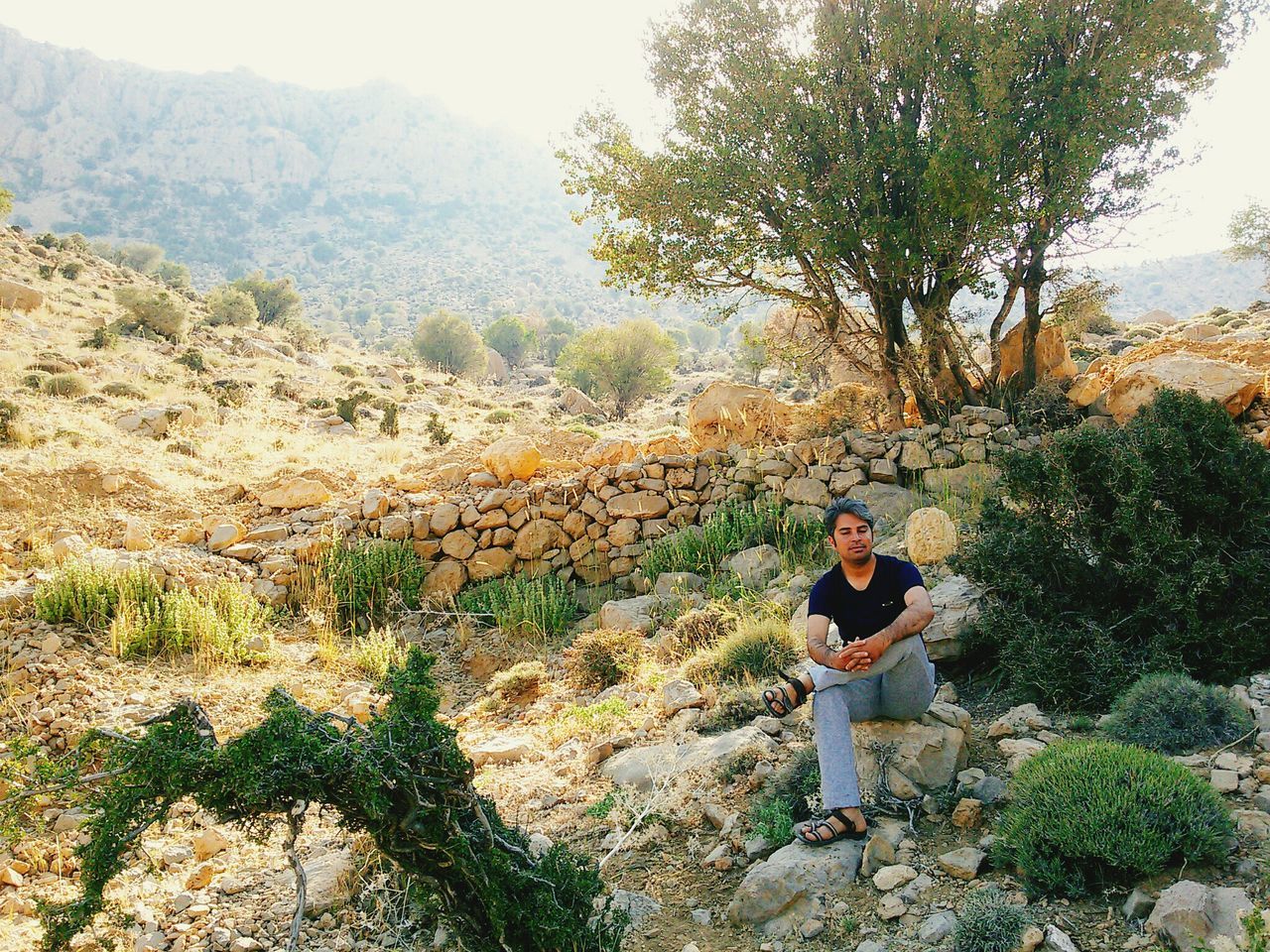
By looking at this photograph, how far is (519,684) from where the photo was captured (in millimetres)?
6605

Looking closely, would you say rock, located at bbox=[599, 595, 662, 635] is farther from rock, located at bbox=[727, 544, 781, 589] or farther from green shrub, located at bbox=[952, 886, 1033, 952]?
green shrub, located at bbox=[952, 886, 1033, 952]

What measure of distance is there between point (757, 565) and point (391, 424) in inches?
379

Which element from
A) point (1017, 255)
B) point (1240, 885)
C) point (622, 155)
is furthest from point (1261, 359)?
point (1240, 885)

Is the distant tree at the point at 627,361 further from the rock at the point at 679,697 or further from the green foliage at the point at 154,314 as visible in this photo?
the rock at the point at 679,697

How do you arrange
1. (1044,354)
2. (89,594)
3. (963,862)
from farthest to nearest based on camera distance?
(1044,354) → (89,594) → (963,862)

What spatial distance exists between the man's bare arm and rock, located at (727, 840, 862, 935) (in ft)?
2.92

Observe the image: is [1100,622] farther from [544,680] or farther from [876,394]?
[876,394]

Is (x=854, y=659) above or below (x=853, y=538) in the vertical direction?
below

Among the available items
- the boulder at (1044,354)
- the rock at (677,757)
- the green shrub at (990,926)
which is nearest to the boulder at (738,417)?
the boulder at (1044,354)

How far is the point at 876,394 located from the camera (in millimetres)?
9758

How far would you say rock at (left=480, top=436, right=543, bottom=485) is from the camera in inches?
385

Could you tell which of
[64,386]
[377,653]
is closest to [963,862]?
[377,653]

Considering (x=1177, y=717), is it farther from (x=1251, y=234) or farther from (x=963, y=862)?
(x=1251, y=234)

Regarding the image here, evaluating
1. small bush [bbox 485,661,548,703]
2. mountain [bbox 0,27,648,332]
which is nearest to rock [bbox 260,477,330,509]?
small bush [bbox 485,661,548,703]
